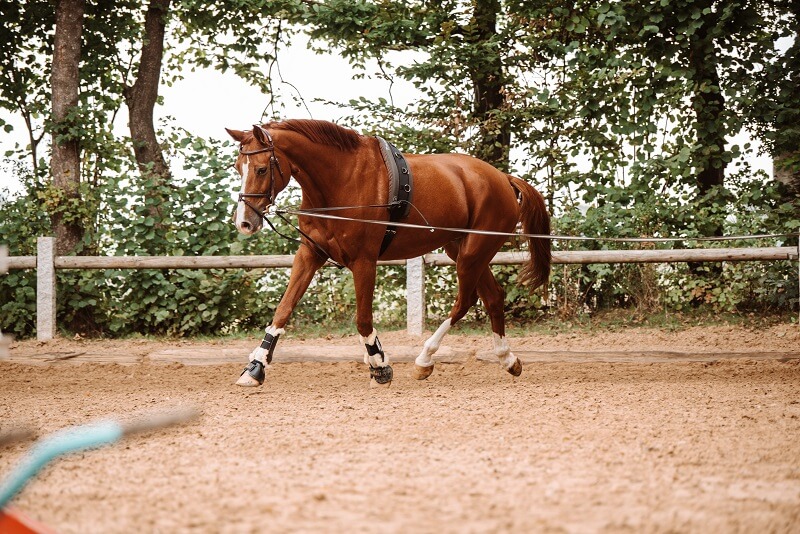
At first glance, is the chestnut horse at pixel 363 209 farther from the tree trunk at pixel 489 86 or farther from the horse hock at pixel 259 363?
the tree trunk at pixel 489 86

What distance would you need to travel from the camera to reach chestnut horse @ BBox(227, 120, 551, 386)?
5.79 m

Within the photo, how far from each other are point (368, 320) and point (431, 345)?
76 centimetres

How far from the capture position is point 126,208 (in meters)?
9.78

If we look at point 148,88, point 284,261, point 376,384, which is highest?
point 148,88

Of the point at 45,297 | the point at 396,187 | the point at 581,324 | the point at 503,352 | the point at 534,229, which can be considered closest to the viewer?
the point at 396,187

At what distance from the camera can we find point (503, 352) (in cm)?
683

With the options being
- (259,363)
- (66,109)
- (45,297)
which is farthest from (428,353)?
(66,109)

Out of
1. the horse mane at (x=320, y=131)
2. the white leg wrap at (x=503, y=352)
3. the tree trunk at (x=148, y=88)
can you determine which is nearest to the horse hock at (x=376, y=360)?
the white leg wrap at (x=503, y=352)

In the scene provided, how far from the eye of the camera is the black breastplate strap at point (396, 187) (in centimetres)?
621

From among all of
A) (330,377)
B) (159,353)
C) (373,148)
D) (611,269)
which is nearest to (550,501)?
(373,148)

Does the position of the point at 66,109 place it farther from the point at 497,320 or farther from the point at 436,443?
the point at 436,443

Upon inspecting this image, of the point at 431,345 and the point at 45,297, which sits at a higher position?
the point at 45,297

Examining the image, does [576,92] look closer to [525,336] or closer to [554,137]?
[554,137]

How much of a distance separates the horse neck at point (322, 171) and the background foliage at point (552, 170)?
11.0 ft
